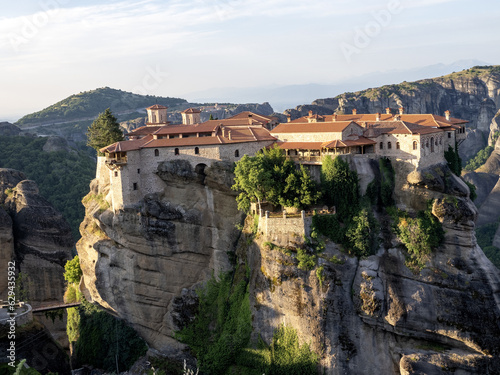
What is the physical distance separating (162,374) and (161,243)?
1070 cm

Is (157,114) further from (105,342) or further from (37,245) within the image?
(105,342)

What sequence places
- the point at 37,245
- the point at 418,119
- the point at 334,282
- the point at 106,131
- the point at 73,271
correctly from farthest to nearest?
the point at 37,245
the point at 106,131
the point at 73,271
the point at 418,119
the point at 334,282

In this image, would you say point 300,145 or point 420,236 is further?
point 300,145

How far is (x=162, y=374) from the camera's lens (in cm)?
4759

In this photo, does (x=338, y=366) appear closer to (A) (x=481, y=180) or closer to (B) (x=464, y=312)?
(B) (x=464, y=312)

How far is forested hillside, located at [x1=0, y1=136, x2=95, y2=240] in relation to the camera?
3273 inches

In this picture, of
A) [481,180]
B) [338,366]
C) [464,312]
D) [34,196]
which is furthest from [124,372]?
[481,180]

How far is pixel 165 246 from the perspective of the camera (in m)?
49.5

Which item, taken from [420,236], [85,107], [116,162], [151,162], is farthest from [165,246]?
[85,107]

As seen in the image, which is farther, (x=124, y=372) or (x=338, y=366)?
(x=124, y=372)

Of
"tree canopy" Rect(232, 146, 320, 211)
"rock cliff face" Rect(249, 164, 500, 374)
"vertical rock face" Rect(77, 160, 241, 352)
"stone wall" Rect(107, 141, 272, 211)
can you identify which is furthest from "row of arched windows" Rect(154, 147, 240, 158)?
"rock cliff face" Rect(249, 164, 500, 374)

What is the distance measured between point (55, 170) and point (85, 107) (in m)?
98.9

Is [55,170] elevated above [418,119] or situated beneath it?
situated beneath

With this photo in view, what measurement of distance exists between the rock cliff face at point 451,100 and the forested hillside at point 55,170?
181 ft
